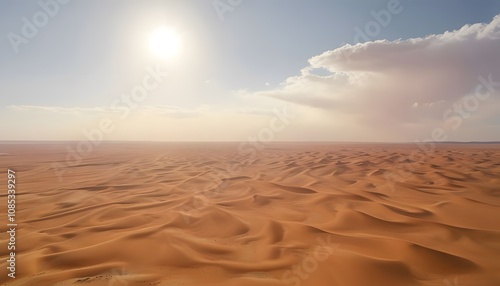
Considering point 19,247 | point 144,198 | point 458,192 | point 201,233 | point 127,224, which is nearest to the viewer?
Result: point 19,247

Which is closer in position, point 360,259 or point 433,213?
point 360,259

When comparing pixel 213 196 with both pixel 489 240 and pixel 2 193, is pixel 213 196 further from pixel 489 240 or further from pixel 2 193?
pixel 2 193

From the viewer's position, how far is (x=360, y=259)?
357 centimetres

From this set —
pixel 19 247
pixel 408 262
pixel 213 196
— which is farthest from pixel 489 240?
pixel 19 247

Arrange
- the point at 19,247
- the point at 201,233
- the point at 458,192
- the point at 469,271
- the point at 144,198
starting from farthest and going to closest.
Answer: the point at 458,192 < the point at 144,198 < the point at 201,233 < the point at 19,247 < the point at 469,271

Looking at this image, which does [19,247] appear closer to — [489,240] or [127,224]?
[127,224]

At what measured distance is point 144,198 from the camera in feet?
26.3

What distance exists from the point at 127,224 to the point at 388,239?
527cm


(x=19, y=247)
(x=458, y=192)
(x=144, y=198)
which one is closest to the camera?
(x=19, y=247)

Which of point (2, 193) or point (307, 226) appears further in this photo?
point (2, 193)

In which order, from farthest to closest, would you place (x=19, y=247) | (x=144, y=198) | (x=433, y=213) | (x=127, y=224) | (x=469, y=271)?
(x=144, y=198), (x=433, y=213), (x=127, y=224), (x=19, y=247), (x=469, y=271)

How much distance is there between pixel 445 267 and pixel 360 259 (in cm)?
118

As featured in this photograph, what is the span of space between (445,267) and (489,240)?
195 cm

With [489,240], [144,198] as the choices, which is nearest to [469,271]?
[489,240]
